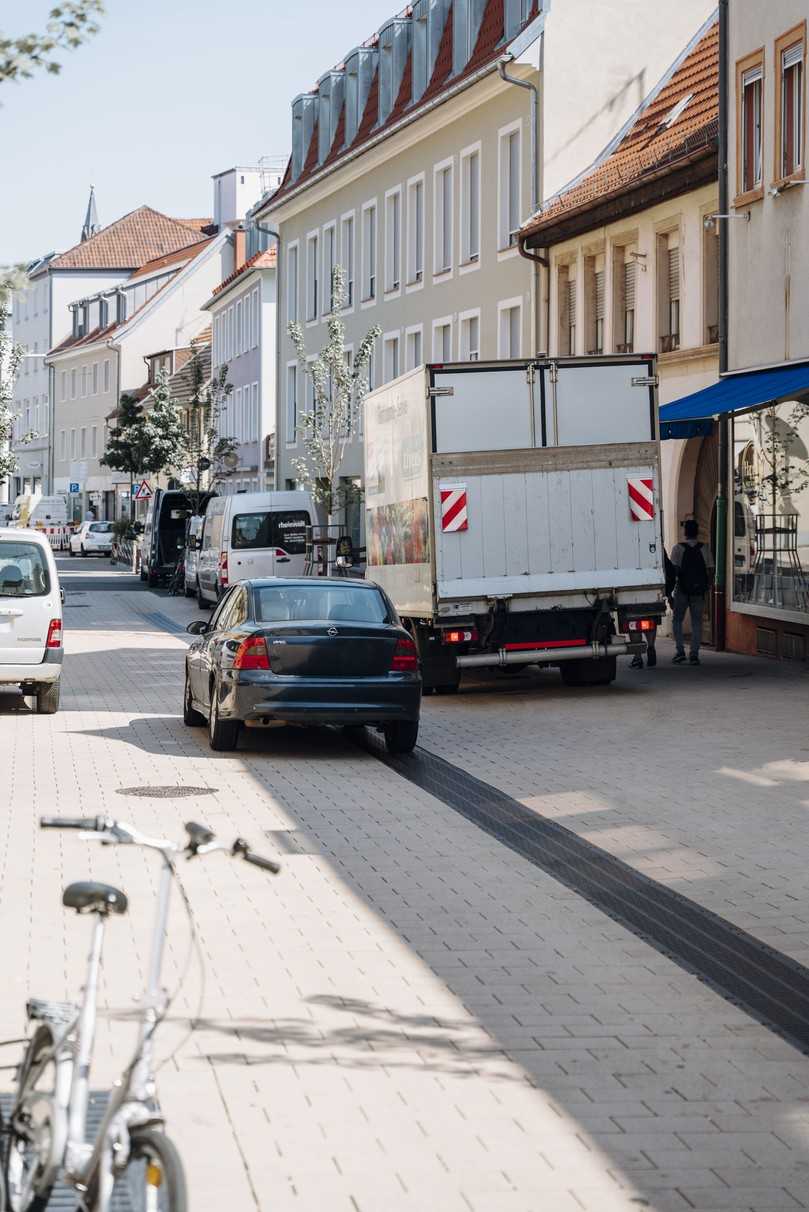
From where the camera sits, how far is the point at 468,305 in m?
39.8

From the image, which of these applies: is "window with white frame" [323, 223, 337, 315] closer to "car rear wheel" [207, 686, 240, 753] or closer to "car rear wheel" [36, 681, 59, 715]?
"car rear wheel" [36, 681, 59, 715]

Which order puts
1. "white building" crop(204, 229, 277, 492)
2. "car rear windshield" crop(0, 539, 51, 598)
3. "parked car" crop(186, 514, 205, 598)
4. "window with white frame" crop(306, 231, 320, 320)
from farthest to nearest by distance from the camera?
"white building" crop(204, 229, 277, 492) → "window with white frame" crop(306, 231, 320, 320) → "parked car" crop(186, 514, 205, 598) → "car rear windshield" crop(0, 539, 51, 598)

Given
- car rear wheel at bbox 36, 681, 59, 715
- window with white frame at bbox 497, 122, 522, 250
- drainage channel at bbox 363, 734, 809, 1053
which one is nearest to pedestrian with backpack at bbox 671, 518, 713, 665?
car rear wheel at bbox 36, 681, 59, 715

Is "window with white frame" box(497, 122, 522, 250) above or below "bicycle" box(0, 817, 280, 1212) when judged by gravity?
above

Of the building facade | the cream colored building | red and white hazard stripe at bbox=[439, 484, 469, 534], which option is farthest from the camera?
the cream colored building

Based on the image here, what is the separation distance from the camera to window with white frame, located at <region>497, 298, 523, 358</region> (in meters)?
36.9

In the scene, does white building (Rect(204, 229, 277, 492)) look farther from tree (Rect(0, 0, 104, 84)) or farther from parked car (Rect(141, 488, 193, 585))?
tree (Rect(0, 0, 104, 84))

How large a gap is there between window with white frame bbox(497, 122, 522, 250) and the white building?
2249 cm

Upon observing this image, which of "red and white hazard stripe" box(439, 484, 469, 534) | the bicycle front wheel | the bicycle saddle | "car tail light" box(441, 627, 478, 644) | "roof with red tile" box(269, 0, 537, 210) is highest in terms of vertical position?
"roof with red tile" box(269, 0, 537, 210)

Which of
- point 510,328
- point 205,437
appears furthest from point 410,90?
point 205,437

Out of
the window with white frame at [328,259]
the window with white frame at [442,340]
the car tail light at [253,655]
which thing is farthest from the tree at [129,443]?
the car tail light at [253,655]

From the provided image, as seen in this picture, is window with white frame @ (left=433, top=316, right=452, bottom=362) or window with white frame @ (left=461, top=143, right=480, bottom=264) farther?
window with white frame @ (left=433, top=316, right=452, bottom=362)

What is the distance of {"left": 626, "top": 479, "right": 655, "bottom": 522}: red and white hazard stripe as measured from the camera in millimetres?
20469

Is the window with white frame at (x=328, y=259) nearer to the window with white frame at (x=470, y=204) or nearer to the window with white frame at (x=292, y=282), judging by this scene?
the window with white frame at (x=292, y=282)
